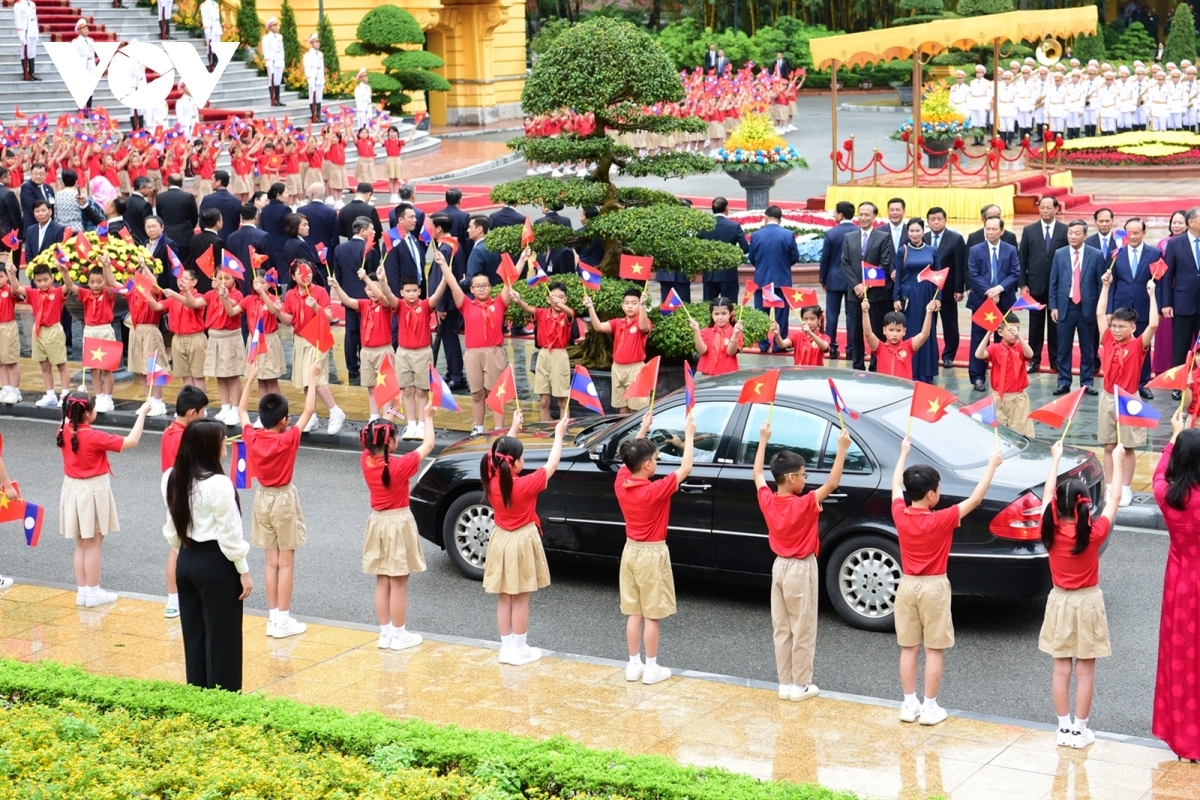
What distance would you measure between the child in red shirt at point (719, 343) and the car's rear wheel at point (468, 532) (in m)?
3.10

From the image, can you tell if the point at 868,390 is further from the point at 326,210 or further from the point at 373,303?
the point at 326,210

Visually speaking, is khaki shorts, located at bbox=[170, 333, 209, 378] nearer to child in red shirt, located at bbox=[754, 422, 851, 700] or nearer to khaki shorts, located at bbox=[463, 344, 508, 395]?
khaki shorts, located at bbox=[463, 344, 508, 395]

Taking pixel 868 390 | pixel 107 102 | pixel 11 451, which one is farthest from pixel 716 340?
pixel 107 102

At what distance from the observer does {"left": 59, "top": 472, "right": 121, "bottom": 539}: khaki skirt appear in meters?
10.9

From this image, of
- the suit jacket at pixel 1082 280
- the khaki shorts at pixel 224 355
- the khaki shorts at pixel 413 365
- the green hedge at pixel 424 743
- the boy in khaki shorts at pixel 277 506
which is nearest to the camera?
the green hedge at pixel 424 743

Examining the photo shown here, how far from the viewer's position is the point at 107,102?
37.3 meters

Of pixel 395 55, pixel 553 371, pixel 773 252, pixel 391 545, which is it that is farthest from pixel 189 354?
pixel 395 55

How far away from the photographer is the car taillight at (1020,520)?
31.3 feet

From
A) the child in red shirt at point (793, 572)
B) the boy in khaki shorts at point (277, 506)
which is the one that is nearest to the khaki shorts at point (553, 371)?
the boy in khaki shorts at point (277, 506)

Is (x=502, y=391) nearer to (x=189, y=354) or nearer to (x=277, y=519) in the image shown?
(x=277, y=519)

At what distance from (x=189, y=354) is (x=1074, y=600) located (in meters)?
10.7

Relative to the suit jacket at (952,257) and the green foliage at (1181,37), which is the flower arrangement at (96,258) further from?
the green foliage at (1181,37)

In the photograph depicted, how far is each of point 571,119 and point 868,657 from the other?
10.3 m

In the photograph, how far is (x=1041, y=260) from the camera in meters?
16.5
